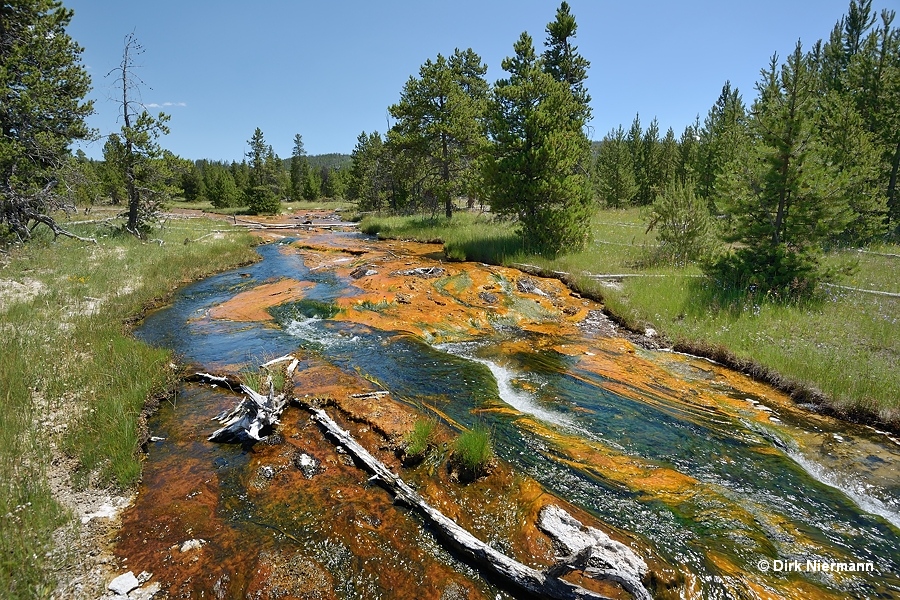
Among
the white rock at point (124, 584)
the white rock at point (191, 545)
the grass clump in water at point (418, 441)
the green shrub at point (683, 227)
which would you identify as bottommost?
the white rock at point (191, 545)

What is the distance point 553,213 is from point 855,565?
14.5 meters

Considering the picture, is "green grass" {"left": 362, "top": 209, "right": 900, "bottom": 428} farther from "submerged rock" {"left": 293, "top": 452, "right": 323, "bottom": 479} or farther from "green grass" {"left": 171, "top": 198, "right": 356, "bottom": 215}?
"green grass" {"left": 171, "top": 198, "right": 356, "bottom": 215}

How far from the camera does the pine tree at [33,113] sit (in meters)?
15.3

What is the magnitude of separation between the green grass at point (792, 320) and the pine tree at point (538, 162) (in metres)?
1.47

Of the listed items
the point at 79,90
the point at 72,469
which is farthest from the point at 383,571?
the point at 79,90

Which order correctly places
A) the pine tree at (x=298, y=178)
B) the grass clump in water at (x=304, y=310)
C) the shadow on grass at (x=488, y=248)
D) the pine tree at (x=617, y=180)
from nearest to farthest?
the grass clump in water at (x=304, y=310) < the shadow on grass at (x=488, y=248) < the pine tree at (x=617, y=180) < the pine tree at (x=298, y=178)

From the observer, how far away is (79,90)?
2022cm

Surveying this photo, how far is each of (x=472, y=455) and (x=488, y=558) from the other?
4.42 feet

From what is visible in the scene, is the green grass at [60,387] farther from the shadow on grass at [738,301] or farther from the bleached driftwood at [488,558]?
the shadow on grass at [738,301]

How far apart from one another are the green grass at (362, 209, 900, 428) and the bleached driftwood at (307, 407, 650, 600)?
21.0 feet

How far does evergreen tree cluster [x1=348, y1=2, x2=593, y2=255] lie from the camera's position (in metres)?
17.0

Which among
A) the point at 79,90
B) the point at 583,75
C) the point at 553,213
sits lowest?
the point at 553,213

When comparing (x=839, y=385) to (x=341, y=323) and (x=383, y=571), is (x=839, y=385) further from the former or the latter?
(x=341, y=323)

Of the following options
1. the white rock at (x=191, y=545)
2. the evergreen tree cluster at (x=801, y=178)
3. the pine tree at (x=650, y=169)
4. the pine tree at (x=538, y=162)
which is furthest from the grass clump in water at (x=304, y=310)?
the pine tree at (x=650, y=169)
